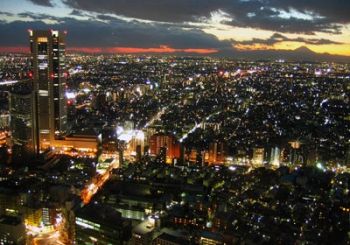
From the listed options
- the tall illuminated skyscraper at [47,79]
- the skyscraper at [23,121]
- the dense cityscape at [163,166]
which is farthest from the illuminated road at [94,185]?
the tall illuminated skyscraper at [47,79]

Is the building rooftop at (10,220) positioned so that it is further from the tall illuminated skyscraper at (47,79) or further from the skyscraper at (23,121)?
the tall illuminated skyscraper at (47,79)

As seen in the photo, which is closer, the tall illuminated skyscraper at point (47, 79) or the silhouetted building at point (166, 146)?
the silhouetted building at point (166, 146)

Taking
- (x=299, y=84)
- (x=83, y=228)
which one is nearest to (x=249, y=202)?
(x=83, y=228)

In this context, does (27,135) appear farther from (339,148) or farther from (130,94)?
(130,94)

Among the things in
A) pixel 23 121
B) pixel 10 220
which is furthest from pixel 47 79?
pixel 10 220

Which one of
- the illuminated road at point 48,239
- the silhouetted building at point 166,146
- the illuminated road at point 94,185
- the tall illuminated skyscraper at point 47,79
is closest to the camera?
the illuminated road at point 48,239

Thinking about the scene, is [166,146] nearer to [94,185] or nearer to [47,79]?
[94,185]

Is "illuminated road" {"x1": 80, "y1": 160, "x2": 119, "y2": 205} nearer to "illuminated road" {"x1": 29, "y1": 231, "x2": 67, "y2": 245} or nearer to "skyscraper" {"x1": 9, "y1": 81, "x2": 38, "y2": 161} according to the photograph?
"illuminated road" {"x1": 29, "y1": 231, "x2": 67, "y2": 245}
